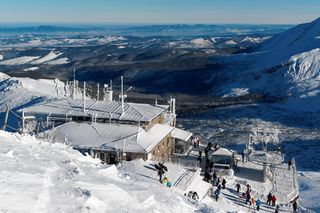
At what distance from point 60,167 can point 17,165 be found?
157 cm

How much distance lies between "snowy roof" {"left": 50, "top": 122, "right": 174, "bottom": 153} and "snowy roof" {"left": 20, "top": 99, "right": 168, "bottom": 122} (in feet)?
2.50

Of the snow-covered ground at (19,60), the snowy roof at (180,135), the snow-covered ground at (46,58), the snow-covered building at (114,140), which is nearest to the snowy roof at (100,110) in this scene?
the snow-covered building at (114,140)

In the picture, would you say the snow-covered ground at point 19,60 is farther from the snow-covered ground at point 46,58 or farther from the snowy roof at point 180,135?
the snowy roof at point 180,135

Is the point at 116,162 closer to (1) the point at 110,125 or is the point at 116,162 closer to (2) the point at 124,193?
(1) the point at 110,125

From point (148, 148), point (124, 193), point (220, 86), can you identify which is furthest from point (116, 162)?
point (220, 86)

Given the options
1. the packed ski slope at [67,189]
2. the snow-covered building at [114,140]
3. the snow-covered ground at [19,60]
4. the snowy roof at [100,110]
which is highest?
the packed ski slope at [67,189]

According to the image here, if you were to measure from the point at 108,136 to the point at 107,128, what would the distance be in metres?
0.99

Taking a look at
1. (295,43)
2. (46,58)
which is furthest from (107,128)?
(46,58)

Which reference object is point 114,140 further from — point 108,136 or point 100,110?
point 100,110

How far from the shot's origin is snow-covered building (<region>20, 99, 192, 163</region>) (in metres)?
28.8

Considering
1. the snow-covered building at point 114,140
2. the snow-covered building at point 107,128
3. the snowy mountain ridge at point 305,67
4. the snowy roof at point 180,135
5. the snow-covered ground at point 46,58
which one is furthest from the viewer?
the snow-covered ground at point 46,58

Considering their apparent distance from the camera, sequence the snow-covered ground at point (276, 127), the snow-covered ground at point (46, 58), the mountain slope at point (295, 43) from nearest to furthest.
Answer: the snow-covered ground at point (276, 127), the mountain slope at point (295, 43), the snow-covered ground at point (46, 58)

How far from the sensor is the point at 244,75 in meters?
96.6

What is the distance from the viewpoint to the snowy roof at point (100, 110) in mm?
31859
